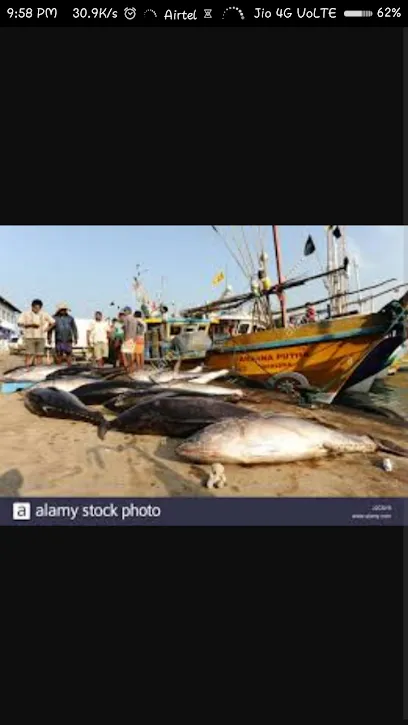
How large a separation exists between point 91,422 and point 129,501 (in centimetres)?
336

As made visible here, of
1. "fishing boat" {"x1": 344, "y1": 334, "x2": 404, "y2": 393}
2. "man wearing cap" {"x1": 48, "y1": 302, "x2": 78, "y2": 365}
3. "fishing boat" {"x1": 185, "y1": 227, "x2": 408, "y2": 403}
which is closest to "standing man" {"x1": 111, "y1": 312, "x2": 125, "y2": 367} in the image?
"man wearing cap" {"x1": 48, "y1": 302, "x2": 78, "y2": 365}

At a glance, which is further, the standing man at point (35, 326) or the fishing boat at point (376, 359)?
the standing man at point (35, 326)

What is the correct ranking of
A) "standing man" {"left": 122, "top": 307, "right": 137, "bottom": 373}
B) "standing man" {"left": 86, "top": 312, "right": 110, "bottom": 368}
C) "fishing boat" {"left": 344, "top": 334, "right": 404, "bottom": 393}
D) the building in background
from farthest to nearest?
1. the building in background
2. "standing man" {"left": 86, "top": 312, "right": 110, "bottom": 368}
3. "standing man" {"left": 122, "top": 307, "right": 137, "bottom": 373}
4. "fishing boat" {"left": 344, "top": 334, "right": 404, "bottom": 393}

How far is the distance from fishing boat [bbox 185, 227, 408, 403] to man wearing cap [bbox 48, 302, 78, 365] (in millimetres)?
5021

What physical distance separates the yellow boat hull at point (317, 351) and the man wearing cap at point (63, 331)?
518 centimetres

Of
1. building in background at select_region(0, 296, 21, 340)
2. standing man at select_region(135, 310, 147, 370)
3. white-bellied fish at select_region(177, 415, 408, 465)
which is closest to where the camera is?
white-bellied fish at select_region(177, 415, 408, 465)

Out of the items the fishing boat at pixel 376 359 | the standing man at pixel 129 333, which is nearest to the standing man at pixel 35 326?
the standing man at pixel 129 333

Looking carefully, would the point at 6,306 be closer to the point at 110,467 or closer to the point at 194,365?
the point at 194,365

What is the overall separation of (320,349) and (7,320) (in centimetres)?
4828

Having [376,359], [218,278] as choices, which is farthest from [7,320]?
[376,359]

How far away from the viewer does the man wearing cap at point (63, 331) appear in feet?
38.8

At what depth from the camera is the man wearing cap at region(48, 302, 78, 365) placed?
1182cm

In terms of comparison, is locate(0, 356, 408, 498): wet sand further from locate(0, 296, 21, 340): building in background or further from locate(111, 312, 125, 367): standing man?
locate(0, 296, 21, 340): building in background

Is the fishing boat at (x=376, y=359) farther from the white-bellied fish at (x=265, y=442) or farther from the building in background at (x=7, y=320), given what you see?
the building in background at (x=7, y=320)
